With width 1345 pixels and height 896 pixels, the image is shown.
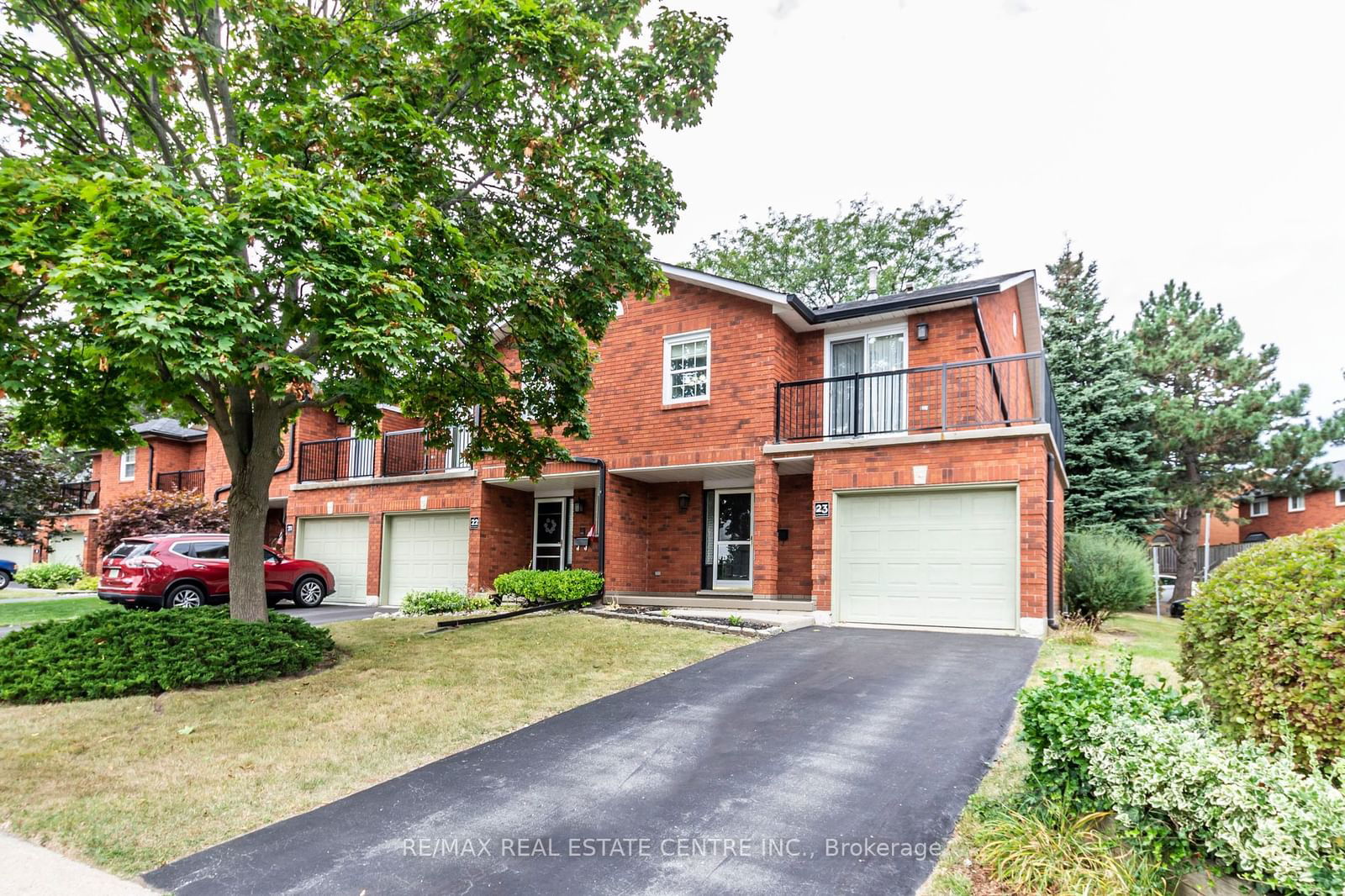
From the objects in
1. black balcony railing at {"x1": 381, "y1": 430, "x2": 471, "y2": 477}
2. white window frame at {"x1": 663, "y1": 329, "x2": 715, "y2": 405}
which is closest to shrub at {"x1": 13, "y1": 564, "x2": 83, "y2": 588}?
black balcony railing at {"x1": 381, "y1": 430, "x2": 471, "y2": 477}

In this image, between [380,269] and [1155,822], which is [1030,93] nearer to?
[380,269]

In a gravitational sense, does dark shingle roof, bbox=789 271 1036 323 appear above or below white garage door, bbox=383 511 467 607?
above

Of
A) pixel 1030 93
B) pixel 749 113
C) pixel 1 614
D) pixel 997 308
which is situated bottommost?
pixel 1 614

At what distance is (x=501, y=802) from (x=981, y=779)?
2972 millimetres

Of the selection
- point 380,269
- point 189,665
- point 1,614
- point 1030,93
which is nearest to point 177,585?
point 1,614

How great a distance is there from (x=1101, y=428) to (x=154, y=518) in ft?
83.5

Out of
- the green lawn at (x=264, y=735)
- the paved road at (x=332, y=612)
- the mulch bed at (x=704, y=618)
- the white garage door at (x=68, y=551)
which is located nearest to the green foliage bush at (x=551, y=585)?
the mulch bed at (x=704, y=618)

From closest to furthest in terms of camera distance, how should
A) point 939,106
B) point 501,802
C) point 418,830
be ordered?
1. point 418,830
2. point 501,802
3. point 939,106

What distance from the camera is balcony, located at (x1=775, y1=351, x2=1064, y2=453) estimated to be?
11695 millimetres

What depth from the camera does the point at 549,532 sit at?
16.8m

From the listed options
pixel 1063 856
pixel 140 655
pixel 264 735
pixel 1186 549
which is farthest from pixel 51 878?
pixel 1186 549

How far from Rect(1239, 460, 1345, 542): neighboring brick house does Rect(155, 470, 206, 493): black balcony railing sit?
125 ft

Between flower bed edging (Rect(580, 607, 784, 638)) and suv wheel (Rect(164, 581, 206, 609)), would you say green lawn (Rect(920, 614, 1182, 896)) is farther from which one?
suv wheel (Rect(164, 581, 206, 609))

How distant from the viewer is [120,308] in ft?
16.1
